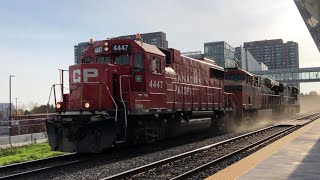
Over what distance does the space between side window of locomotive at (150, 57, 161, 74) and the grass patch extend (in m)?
5.27

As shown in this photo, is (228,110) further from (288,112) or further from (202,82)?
(288,112)

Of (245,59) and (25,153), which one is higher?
(245,59)

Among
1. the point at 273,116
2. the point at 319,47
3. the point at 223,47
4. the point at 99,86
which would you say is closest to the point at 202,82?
the point at 319,47

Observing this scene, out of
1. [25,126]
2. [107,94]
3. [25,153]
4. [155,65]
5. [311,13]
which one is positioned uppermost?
[311,13]

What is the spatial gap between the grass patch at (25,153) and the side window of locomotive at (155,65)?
527 cm

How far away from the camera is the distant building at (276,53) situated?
157000mm

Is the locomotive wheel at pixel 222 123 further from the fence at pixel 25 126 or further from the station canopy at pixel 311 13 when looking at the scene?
the fence at pixel 25 126

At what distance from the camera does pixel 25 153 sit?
630 inches

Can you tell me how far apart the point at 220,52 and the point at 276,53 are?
261 feet

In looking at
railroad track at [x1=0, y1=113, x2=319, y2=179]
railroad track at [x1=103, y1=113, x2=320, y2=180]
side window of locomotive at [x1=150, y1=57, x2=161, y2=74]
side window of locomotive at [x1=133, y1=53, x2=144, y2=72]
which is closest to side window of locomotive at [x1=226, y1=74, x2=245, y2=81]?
railroad track at [x1=103, y1=113, x2=320, y2=180]

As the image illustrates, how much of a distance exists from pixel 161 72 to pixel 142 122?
7.62 feet

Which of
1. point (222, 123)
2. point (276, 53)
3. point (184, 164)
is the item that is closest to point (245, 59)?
point (276, 53)

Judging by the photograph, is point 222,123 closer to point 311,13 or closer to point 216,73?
point 216,73

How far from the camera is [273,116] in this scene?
128 feet
